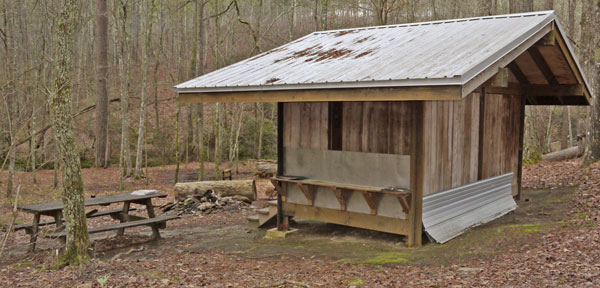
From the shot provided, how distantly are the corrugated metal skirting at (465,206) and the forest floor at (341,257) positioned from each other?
0.85ft

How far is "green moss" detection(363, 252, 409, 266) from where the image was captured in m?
6.82

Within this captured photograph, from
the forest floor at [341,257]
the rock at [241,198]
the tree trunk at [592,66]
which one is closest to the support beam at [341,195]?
the forest floor at [341,257]

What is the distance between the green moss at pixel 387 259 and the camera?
22.4 feet

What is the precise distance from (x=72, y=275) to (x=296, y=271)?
300 centimetres

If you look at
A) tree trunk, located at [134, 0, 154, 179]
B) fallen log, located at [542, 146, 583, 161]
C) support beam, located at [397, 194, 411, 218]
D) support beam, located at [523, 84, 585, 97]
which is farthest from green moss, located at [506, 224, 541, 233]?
tree trunk, located at [134, 0, 154, 179]

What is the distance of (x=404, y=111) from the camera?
7.87 meters

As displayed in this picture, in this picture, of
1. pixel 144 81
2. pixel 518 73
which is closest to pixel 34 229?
pixel 518 73

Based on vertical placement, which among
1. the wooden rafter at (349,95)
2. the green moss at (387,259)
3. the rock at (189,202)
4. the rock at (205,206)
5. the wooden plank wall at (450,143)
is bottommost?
the rock at (205,206)

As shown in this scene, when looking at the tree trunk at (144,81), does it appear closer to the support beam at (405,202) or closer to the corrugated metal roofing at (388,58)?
the corrugated metal roofing at (388,58)

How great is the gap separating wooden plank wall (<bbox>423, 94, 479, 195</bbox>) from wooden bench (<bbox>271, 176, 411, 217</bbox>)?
49 cm

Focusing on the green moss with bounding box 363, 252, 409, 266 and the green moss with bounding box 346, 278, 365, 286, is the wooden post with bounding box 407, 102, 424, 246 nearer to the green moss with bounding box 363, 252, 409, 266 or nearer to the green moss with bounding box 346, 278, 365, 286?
the green moss with bounding box 363, 252, 409, 266

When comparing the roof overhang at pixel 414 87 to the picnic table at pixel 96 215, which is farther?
the picnic table at pixel 96 215

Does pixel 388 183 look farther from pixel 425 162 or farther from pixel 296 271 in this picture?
pixel 296 271

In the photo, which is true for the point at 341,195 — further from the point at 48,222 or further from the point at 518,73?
the point at 48,222
